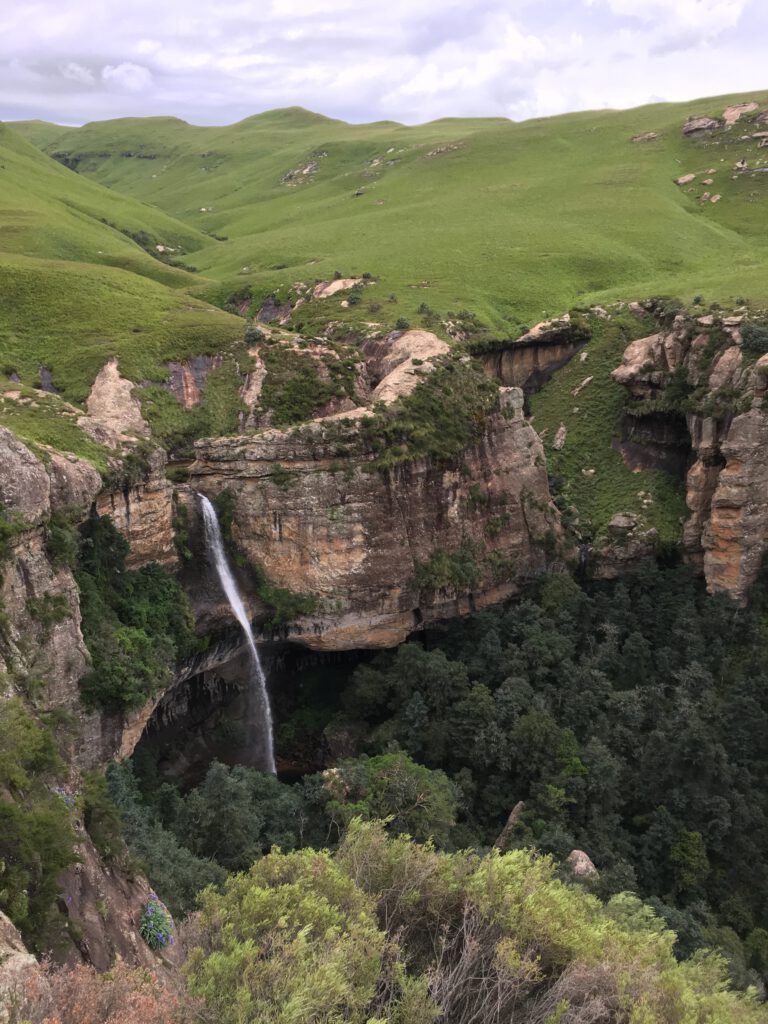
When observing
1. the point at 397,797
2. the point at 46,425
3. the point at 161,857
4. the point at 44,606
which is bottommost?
the point at 397,797

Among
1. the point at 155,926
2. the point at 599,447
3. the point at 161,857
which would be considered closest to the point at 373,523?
the point at 161,857

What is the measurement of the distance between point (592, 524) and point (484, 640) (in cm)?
1253

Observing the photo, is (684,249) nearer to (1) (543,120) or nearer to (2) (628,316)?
(2) (628,316)

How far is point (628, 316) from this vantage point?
60188mm

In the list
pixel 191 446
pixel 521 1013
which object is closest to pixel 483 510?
pixel 191 446

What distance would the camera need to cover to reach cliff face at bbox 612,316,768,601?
3956cm

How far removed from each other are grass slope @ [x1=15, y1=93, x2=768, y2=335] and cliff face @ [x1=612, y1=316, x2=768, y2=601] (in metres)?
→ 9.13

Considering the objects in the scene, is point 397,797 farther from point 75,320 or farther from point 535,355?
point 535,355

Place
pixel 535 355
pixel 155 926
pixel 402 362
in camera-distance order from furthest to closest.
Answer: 1. pixel 535 355
2. pixel 402 362
3. pixel 155 926

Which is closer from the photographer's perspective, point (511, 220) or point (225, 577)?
point (225, 577)

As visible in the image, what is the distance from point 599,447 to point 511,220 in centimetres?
5289

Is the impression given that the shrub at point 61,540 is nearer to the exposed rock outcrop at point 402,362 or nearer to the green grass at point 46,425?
the green grass at point 46,425

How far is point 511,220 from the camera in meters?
91.1

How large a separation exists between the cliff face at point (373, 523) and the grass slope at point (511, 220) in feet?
71.2
